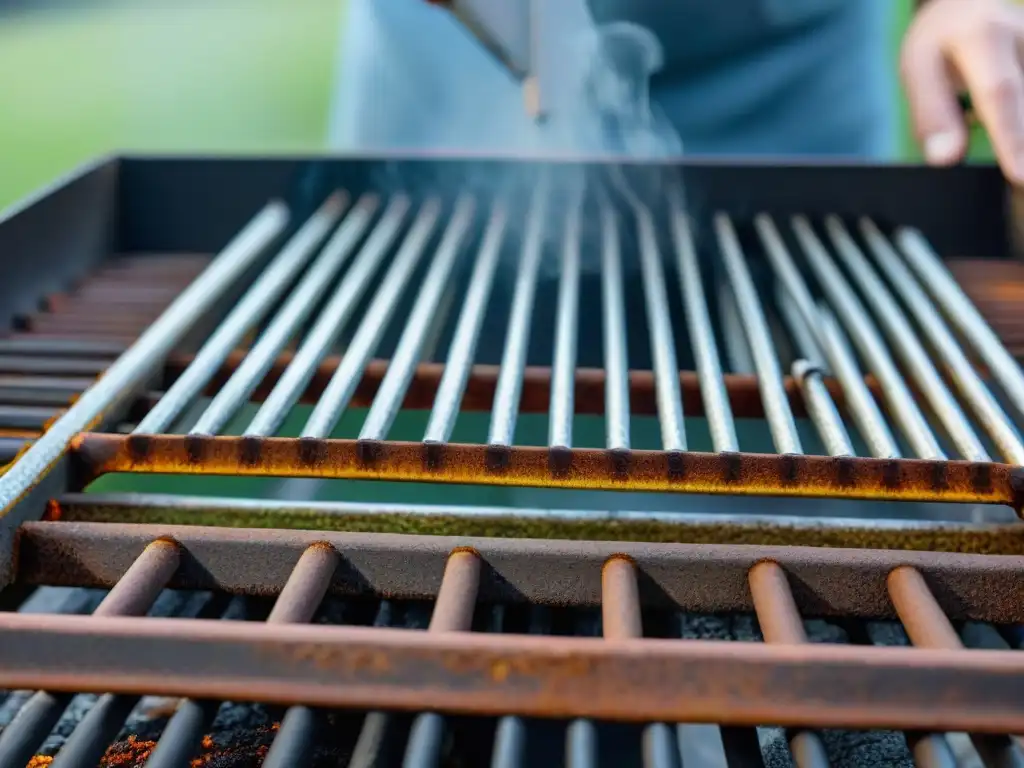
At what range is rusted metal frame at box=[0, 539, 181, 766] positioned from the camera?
1.45 ft

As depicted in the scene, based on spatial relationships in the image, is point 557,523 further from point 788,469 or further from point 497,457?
point 788,469

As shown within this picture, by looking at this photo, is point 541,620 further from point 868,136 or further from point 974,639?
point 868,136

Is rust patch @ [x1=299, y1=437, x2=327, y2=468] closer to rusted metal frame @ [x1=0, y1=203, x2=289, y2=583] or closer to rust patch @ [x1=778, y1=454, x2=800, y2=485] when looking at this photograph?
rusted metal frame @ [x1=0, y1=203, x2=289, y2=583]

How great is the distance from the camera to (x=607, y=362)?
0.83 metres

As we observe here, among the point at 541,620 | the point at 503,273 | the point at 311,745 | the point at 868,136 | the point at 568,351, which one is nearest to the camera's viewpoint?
the point at 311,745

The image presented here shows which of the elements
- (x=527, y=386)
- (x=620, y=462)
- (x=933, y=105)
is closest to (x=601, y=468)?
(x=620, y=462)

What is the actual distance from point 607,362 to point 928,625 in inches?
16.1

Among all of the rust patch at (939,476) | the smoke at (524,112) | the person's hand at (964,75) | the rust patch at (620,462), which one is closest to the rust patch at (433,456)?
the rust patch at (620,462)

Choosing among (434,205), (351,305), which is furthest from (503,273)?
(351,305)

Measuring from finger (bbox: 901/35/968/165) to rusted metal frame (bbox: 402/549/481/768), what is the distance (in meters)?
0.97

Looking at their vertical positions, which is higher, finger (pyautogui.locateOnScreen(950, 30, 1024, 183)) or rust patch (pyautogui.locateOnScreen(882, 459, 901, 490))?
finger (pyautogui.locateOnScreen(950, 30, 1024, 183))

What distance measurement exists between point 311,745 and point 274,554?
17cm

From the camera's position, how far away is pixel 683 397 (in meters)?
0.86

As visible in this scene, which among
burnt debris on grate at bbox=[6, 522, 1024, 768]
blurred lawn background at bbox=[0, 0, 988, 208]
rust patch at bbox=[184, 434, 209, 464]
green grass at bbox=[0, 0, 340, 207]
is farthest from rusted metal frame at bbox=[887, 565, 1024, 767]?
green grass at bbox=[0, 0, 340, 207]
